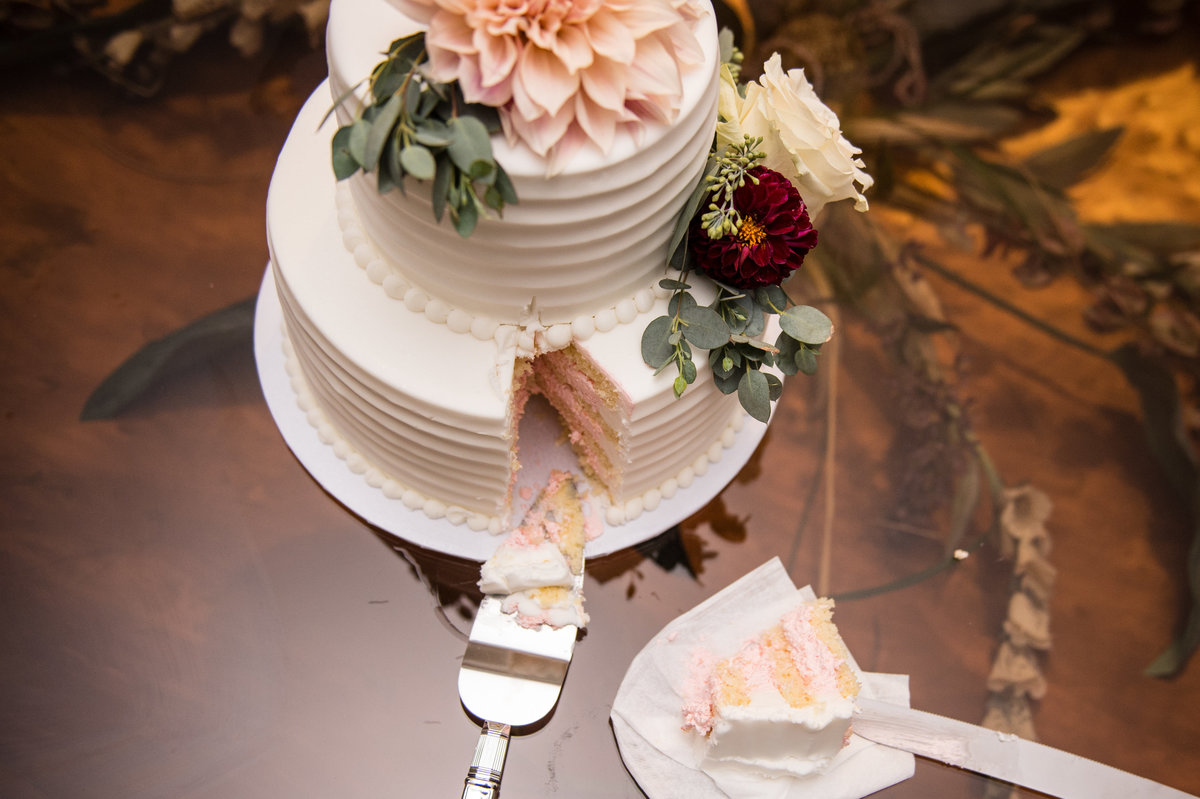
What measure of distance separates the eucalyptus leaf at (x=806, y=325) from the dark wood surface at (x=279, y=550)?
22.7 inches

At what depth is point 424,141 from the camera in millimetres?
1431

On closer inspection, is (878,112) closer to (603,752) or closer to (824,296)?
(824,296)

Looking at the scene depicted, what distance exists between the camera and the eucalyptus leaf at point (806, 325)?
1.79 m

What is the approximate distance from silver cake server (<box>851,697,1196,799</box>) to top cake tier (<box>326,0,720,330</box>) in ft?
3.46

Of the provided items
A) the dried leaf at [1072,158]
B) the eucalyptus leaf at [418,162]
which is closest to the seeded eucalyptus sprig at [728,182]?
the eucalyptus leaf at [418,162]

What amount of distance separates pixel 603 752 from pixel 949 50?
2.26 m

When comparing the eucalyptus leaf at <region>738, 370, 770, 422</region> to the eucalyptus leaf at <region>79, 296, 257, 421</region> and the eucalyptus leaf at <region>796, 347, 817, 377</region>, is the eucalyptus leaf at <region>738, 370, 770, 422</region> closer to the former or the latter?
the eucalyptus leaf at <region>796, 347, 817, 377</region>

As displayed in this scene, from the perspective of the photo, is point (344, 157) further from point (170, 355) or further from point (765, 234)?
point (170, 355)

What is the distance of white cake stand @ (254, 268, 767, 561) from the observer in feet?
6.81

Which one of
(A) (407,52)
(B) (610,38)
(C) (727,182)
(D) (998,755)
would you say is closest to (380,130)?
(A) (407,52)

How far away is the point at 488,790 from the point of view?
72.0 inches

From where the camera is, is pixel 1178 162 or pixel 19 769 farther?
pixel 1178 162

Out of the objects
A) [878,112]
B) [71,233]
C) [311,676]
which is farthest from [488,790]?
[878,112]

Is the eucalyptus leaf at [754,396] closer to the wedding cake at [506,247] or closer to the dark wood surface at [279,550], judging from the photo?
the wedding cake at [506,247]
